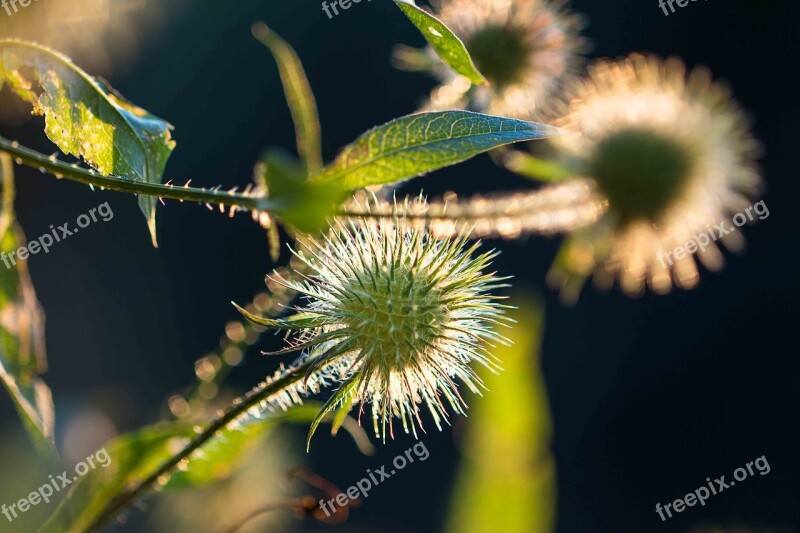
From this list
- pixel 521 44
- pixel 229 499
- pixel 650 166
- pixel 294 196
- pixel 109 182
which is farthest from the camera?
pixel 650 166

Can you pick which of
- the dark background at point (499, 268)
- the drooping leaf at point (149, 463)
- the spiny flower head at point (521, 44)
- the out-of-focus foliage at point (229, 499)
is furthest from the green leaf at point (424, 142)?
the dark background at point (499, 268)

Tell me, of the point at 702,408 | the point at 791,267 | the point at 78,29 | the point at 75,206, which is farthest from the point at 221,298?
the point at 78,29

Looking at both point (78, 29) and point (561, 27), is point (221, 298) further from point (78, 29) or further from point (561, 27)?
point (78, 29)

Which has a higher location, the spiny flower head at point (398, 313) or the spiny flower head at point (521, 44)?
the spiny flower head at point (521, 44)

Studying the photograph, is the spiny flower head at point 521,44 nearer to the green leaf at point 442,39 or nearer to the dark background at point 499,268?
the green leaf at point 442,39

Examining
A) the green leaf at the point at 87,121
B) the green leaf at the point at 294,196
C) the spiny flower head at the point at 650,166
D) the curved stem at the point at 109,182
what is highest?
the green leaf at the point at 87,121

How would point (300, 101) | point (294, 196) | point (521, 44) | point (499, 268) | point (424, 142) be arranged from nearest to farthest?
point (294, 196), point (424, 142), point (300, 101), point (521, 44), point (499, 268)

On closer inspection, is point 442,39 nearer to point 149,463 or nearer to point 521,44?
point 149,463

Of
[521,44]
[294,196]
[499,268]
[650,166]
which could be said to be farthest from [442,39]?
[499,268]
